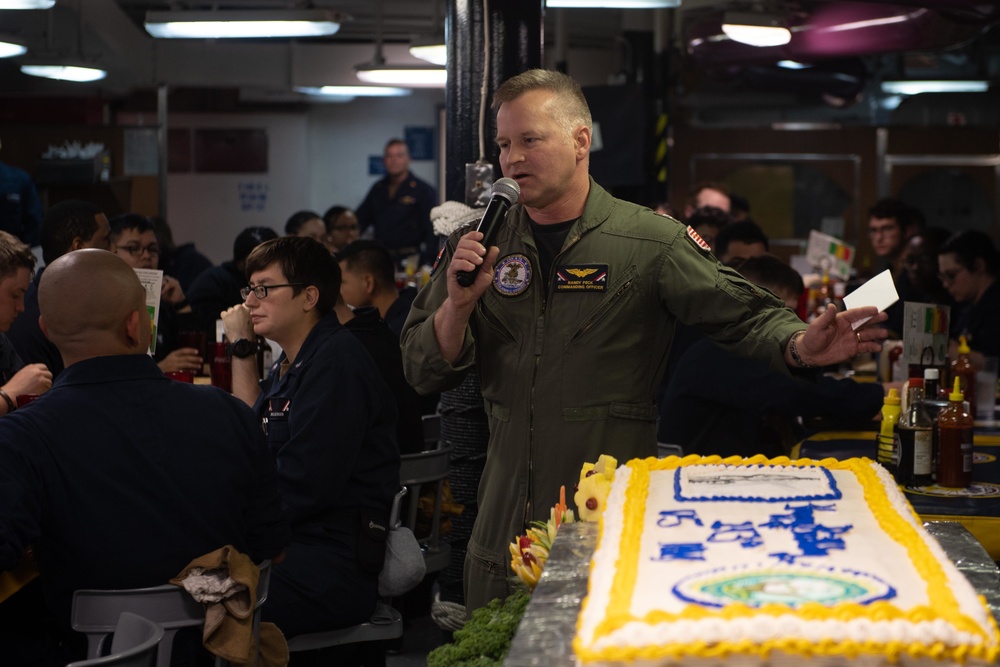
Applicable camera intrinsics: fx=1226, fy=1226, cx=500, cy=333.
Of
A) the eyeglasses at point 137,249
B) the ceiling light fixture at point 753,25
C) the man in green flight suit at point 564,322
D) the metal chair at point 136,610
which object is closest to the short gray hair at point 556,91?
the man in green flight suit at point 564,322

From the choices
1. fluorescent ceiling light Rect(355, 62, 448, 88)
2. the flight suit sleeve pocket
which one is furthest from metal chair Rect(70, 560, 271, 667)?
fluorescent ceiling light Rect(355, 62, 448, 88)

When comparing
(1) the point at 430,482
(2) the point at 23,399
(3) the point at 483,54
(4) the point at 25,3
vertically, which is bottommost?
(1) the point at 430,482

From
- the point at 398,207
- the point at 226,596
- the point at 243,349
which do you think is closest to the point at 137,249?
the point at 243,349

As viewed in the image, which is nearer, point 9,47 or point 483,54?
point 483,54

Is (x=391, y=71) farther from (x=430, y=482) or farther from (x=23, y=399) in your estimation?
(x=23, y=399)

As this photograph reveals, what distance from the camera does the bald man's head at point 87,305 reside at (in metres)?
2.55

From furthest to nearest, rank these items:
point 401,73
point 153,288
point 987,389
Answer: point 401,73 → point 987,389 → point 153,288

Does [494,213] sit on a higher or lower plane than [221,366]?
higher

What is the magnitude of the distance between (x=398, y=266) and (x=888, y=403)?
739 centimetres

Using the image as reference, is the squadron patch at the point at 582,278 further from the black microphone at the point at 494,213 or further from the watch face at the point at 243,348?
the watch face at the point at 243,348

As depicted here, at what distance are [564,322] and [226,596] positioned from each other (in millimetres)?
929

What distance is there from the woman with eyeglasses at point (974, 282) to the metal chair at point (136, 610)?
4643mm

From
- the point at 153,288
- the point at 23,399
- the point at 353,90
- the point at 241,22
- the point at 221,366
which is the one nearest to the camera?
the point at 23,399

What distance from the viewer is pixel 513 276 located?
8.89ft
